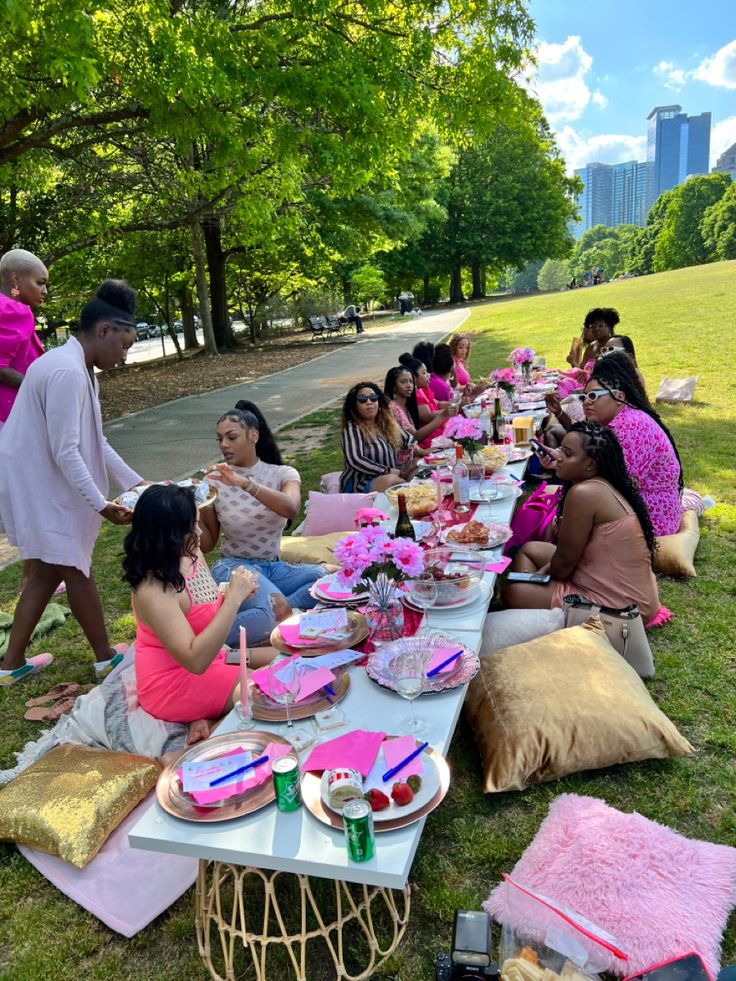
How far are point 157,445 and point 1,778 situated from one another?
7.69 m

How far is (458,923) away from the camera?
1.79 m

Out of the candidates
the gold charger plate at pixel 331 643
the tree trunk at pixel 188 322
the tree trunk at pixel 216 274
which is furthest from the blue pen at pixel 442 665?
the tree trunk at pixel 188 322

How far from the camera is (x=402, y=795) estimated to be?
1.91 metres

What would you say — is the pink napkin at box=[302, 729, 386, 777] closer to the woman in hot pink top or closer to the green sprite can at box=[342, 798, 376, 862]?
the green sprite can at box=[342, 798, 376, 862]

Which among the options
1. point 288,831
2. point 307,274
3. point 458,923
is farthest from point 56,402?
point 307,274

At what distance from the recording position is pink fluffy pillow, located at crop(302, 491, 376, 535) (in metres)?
5.73

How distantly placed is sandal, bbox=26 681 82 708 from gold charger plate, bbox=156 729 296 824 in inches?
89.2

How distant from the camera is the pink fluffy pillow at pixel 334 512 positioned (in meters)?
5.73

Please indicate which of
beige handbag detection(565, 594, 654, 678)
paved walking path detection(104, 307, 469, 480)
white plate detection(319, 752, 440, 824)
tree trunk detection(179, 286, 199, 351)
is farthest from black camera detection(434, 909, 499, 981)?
tree trunk detection(179, 286, 199, 351)

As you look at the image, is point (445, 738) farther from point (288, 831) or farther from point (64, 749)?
point (64, 749)

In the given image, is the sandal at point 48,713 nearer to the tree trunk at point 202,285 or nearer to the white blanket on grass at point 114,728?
the white blanket on grass at point 114,728

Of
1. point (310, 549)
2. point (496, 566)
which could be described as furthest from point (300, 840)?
point (310, 549)

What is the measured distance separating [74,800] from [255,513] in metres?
1.91

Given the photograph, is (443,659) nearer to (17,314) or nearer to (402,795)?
(402,795)
